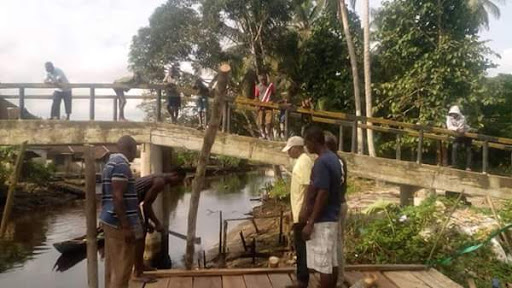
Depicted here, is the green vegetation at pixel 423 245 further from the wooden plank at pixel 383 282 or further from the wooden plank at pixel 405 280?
the wooden plank at pixel 383 282

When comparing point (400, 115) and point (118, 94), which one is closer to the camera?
point (118, 94)

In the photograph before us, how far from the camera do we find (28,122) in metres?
11.3

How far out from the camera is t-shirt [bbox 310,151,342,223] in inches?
Answer: 177

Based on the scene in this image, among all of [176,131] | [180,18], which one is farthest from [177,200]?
[176,131]

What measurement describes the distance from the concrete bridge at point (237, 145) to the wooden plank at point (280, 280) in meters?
5.49

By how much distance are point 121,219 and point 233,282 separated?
5.07 feet

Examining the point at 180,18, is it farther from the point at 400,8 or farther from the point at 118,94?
the point at 118,94

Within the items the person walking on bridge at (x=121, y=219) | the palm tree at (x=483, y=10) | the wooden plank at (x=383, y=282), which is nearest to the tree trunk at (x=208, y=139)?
Result: the person walking on bridge at (x=121, y=219)

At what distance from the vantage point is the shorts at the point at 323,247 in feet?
15.1

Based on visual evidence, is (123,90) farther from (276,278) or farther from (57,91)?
(276,278)

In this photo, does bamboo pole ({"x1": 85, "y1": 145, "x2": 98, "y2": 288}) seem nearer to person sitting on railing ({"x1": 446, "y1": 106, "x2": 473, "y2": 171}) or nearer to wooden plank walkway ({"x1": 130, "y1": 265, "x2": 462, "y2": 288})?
wooden plank walkway ({"x1": 130, "y1": 265, "x2": 462, "y2": 288})

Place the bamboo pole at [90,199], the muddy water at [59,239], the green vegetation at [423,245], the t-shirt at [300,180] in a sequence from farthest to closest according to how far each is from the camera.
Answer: the muddy water at [59,239]
the green vegetation at [423,245]
the bamboo pole at [90,199]
the t-shirt at [300,180]

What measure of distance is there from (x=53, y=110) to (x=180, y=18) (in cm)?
1102

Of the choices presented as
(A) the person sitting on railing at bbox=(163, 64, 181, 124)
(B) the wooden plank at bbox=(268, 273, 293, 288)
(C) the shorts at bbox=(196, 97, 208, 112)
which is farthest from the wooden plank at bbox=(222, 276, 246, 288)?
(A) the person sitting on railing at bbox=(163, 64, 181, 124)
